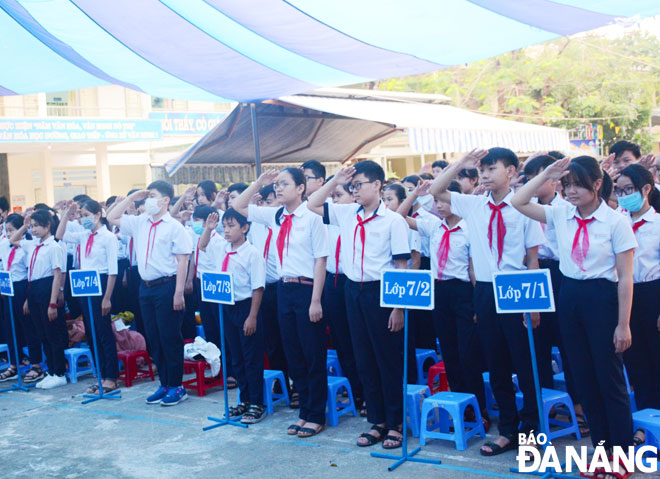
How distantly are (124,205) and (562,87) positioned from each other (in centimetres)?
2185

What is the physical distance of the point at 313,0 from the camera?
5.34 m

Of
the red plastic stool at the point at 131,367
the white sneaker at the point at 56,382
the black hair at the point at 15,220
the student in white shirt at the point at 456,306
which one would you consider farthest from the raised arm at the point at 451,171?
the black hair at the point at 15,220

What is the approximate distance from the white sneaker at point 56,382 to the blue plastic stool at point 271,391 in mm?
2676

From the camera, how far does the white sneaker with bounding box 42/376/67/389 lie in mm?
7215

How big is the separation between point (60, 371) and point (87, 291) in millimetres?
1424

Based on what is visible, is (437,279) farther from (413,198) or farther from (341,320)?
(341,320)

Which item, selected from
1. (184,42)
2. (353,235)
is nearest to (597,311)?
(353,235)

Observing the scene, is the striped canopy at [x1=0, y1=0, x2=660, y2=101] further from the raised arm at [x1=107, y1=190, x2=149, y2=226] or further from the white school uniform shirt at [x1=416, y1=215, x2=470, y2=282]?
the white school uniform shirt at [x1=416, y1=215, x2=470, y2=282]

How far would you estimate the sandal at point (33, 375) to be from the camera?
760 centimetres

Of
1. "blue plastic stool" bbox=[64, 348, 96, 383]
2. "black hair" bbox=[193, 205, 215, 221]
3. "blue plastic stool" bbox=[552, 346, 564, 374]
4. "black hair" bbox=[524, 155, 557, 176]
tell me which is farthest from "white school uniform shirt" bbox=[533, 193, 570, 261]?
"blue plastic stool" bbox=[64, 348, 96, 383]

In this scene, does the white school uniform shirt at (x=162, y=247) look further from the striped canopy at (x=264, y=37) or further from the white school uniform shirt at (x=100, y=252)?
the striped canopy at (x=264, y=37)

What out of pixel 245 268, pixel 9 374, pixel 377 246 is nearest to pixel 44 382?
pixel 9 374

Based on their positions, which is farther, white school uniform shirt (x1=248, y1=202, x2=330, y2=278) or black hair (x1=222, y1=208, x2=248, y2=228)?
black hair (x1=222, y1=208, x2=248, y2=228)

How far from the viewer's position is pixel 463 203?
4516 millimetres
